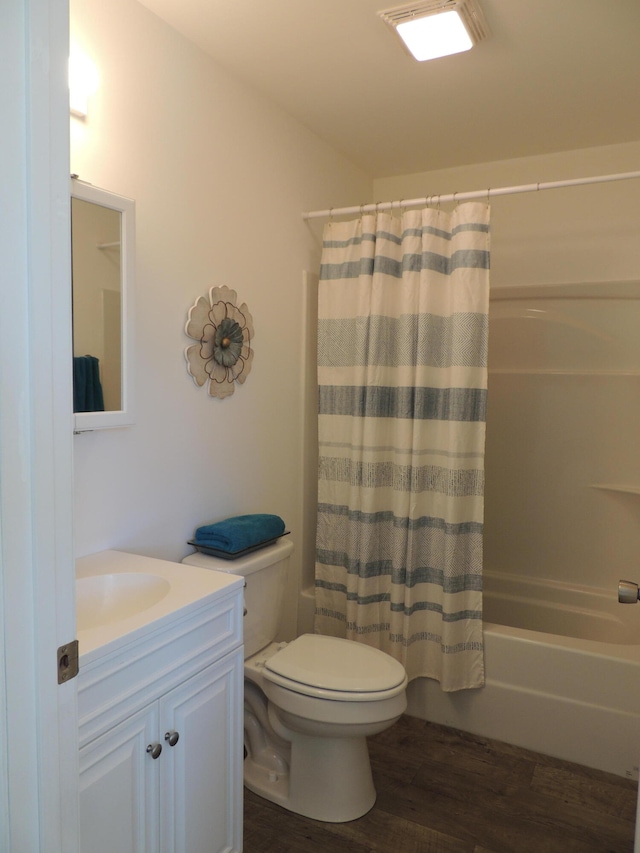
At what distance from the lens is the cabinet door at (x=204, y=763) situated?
1.46m

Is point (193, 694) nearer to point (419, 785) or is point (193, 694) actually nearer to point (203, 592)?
point (203, 592)

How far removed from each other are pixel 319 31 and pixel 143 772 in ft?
6.90

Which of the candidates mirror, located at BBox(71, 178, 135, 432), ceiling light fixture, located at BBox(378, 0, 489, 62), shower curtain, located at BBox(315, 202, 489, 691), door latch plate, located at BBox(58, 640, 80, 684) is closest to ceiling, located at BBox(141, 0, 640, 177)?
ceiling light fixture, located at BBox(378, 0, 489, 62)

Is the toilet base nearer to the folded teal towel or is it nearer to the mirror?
the folded teal towel

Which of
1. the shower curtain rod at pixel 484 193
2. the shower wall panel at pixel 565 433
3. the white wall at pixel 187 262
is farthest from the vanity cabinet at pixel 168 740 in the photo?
the shower wall panel at pixel 565 433

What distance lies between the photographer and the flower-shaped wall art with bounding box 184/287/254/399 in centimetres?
212

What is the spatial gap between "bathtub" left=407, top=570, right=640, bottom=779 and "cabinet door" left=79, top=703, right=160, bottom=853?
1.45 metres

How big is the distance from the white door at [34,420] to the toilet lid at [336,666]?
1091mm

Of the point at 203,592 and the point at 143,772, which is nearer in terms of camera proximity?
the point at 143,772

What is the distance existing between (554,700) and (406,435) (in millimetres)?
1127

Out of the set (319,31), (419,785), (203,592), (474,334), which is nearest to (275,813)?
(419,785)

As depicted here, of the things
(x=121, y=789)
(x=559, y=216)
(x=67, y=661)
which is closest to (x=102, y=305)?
(x=67, y=661)

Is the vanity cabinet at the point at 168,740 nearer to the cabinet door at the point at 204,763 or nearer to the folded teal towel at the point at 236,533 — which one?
the cabinet door at the point at 204,763

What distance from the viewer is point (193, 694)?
60.3 inches
